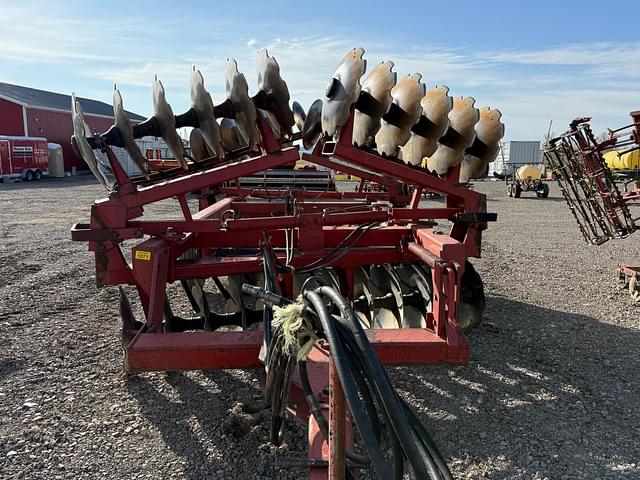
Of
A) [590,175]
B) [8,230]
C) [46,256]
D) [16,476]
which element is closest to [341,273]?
[16,476]

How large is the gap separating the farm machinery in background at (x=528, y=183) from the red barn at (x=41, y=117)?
19.2 meters

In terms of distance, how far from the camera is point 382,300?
432 centimetres

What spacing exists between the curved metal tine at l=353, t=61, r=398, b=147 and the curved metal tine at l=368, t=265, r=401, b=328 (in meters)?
1.24

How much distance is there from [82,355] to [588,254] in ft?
25.4

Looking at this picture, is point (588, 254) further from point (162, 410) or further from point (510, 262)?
point (162, 410)

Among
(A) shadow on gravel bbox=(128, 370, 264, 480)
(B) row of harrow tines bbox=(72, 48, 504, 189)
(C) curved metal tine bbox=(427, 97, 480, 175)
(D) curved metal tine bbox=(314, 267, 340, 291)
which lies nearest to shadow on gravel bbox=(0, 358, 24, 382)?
(A) shadow on gravel bbox=(128, 370, 264, 480)

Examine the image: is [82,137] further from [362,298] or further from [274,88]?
[362,298]

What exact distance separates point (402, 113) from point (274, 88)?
947mm

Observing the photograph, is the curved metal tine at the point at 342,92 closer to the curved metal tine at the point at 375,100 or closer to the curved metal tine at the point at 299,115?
the curved metal tine at the point at 375,100

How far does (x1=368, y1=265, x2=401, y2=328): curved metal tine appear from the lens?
4.30 meters

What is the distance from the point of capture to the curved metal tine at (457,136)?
3984 mm

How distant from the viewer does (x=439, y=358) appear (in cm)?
291

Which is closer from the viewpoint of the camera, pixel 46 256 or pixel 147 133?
pixel 147 133

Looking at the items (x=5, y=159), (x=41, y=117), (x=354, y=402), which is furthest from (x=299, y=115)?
(x=41, y=117)
